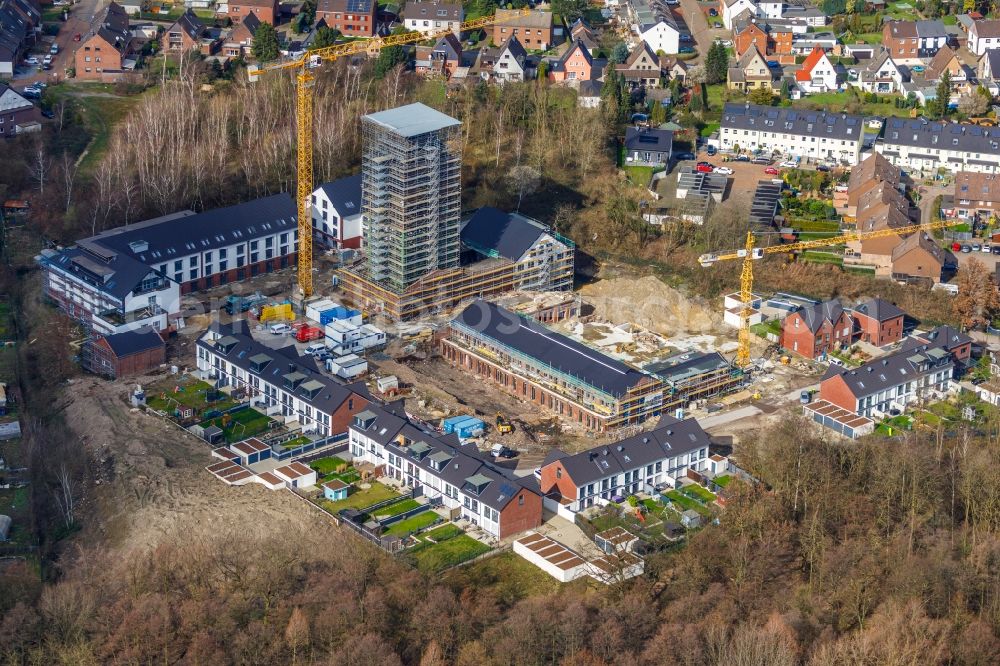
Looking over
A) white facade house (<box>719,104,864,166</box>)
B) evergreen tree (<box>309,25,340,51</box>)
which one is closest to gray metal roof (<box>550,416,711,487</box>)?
white facade house (<box>719,104,864,166</box>)

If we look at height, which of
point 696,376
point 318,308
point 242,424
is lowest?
point 242,424

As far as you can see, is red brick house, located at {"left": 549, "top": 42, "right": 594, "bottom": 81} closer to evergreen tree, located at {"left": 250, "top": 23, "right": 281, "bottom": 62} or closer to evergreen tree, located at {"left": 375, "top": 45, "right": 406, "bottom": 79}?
evergreen tree, located at {"left": 375, "top": 45, "right": 406, "bottom": 79}

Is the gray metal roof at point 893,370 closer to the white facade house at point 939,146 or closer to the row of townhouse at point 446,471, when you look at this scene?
the row of townhouse at point 446,471

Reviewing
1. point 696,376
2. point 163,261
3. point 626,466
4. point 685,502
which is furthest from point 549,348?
point 163,261

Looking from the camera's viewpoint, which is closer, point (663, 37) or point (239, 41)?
point (239, 41)

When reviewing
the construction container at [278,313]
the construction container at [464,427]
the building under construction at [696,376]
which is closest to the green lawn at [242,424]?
the construction container at [464,427]

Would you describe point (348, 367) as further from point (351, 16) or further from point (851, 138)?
point (351, 16)
